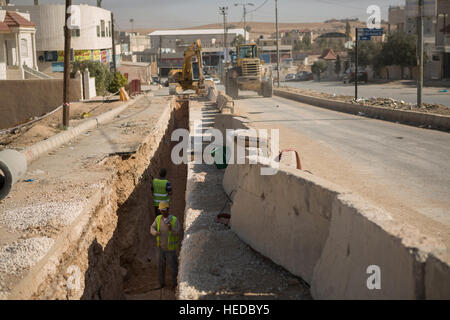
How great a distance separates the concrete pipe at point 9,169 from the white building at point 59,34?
46410 millimetres

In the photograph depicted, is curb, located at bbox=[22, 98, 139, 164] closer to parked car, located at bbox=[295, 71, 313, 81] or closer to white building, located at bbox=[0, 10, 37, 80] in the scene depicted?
white building, located at bbox=[0, 10, 37, 80]

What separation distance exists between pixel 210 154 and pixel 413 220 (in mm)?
6666

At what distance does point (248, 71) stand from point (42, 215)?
3065 cm

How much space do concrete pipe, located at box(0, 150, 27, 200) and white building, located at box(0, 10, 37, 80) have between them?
98.8 feet

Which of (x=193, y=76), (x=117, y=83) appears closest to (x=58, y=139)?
(x=117, y=83)

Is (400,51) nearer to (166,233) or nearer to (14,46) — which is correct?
(14,46)

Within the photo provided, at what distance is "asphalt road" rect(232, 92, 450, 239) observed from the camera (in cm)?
983

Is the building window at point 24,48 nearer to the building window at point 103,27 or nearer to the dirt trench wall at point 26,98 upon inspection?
the dirt trench wall at point 26,98

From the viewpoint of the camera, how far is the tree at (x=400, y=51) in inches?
2389

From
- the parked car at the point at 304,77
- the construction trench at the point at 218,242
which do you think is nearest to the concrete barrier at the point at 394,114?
the construction trench at the point at 218,242

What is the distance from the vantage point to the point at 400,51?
6169cm

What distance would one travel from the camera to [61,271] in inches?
310

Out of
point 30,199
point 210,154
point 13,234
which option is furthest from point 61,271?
point 210,154
